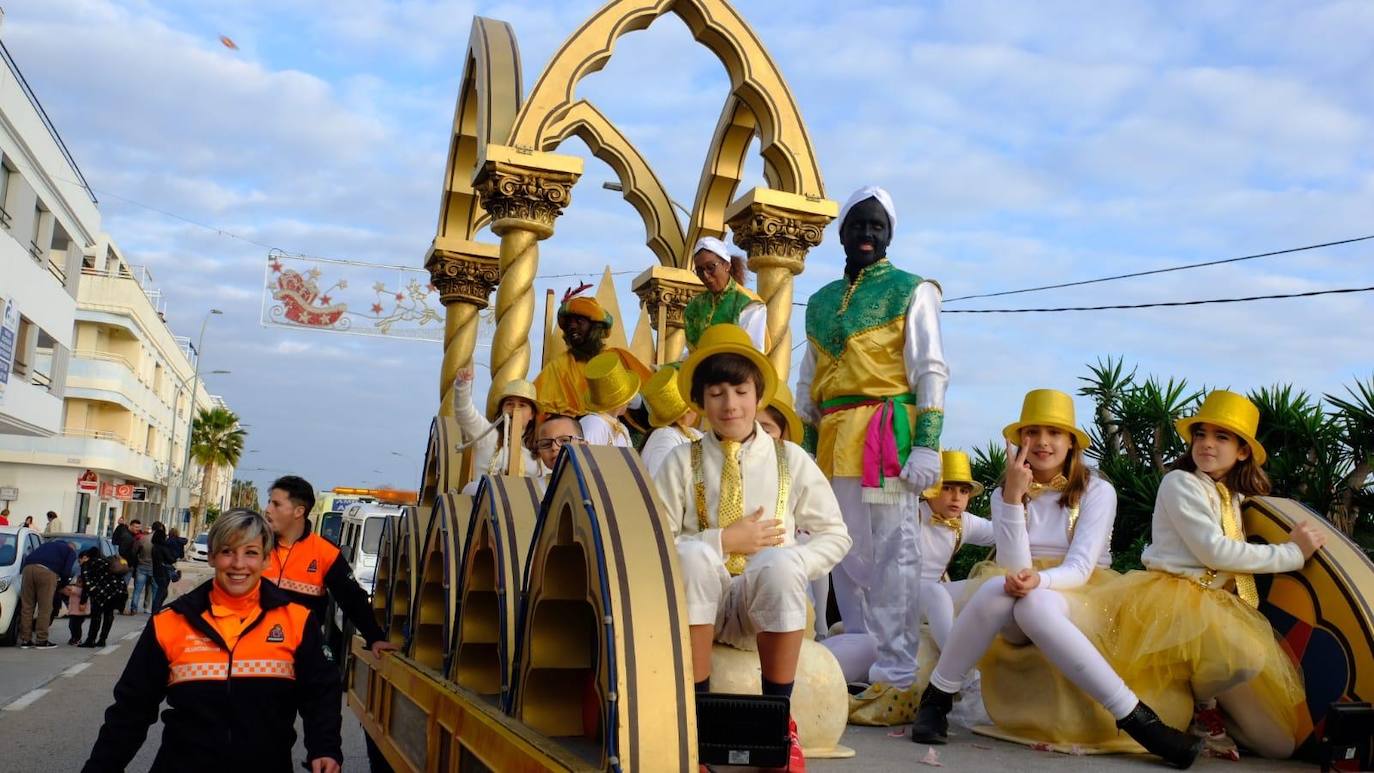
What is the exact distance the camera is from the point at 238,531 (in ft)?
11.7

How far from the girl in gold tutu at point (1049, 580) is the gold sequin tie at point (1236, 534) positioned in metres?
0.37

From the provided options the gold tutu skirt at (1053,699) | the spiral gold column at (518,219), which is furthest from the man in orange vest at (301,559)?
the gold tutu skirt at (1053,699)

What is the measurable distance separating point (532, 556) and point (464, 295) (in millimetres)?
5729

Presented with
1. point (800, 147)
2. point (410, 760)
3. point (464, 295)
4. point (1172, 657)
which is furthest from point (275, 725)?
point (464, 295)

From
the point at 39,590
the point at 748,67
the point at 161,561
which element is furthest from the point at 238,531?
the point at 161,561

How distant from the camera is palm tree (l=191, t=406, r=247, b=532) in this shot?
3159 inches

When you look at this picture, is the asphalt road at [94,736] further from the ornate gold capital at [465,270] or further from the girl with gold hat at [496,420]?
the ornate gold capital at [465,270]

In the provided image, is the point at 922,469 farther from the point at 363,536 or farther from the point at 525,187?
the point at 363,536

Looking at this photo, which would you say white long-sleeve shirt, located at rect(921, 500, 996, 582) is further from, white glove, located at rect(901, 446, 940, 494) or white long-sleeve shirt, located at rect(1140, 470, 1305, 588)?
white long-sleeve shirt, located at rect(1140, 470, 1305, 588)

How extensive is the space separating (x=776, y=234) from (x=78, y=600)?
13.9 meters

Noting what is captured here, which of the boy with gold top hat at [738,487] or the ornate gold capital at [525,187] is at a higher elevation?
the ornate gold capital at [525,187]

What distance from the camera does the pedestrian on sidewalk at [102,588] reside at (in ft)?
55.5

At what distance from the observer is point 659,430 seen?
6.38 meters

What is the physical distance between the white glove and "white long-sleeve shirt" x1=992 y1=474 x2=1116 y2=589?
0.40 metres
